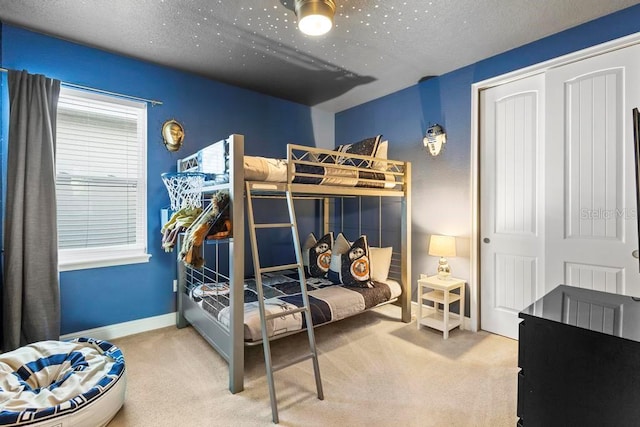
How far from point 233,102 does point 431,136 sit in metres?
2.33

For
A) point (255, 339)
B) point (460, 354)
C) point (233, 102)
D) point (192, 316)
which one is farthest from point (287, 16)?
point (460, 354)

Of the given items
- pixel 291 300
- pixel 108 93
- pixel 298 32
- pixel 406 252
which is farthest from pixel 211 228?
pixel 406 252

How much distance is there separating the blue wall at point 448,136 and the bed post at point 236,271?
2.22 meters

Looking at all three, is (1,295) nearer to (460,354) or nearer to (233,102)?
(233,102)

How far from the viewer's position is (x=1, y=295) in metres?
2.39

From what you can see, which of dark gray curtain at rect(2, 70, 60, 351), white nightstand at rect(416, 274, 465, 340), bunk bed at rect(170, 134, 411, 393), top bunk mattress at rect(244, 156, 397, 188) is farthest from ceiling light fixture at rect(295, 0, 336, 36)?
white nightstand at rect(416, 274, 465, 340)

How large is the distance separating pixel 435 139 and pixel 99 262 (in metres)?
3.56

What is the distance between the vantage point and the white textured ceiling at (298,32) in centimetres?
213

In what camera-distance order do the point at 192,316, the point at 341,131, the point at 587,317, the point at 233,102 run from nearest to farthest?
the point at 587,317
the point at 192,316
the point at 233,102
the point at 341,131

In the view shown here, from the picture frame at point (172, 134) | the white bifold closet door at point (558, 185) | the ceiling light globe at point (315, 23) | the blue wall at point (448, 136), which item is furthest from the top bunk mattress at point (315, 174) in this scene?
the picture frame at point (172, 134)

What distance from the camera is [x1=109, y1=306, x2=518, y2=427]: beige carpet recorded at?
179 centimetres

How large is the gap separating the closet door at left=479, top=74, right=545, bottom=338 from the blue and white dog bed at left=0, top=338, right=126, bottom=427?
10.3 feet

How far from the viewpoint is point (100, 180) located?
111 inches

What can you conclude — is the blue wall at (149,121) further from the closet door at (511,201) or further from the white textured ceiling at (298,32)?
the closet door at (511,201)
